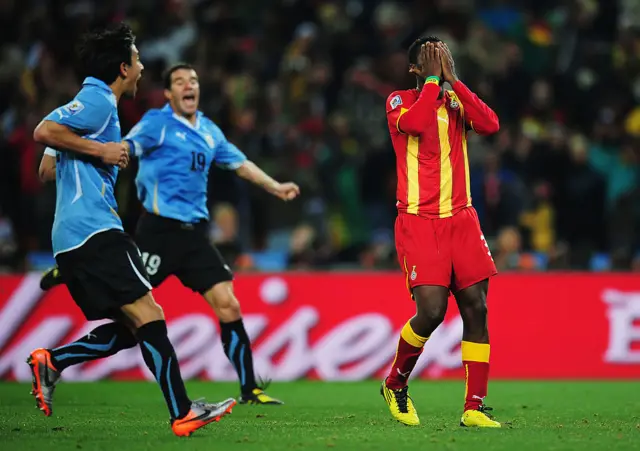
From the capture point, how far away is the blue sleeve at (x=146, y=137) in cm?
871

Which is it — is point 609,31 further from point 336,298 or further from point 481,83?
point 336,298

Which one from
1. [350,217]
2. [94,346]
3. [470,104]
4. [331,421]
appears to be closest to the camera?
[470,104]

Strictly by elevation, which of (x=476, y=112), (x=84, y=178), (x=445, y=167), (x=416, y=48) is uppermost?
(x=416, y=48)

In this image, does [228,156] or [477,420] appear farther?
[228,156]

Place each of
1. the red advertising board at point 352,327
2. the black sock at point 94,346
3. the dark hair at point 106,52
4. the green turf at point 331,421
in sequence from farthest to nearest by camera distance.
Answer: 1. the red advertising board at point 352,327
2. the black sock at point 94,346
3. the dark hair at point 106,52
4. the green turf at point 331,421

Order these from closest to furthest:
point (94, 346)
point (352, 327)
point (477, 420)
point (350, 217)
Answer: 1. point (477, 420)
2. point (94, 346)
3. point (352, 327)
4. point (350, 217)

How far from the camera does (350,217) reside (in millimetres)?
14234

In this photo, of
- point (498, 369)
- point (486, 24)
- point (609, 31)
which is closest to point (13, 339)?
point (498, 369)

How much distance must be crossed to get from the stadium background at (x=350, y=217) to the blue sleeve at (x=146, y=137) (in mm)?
2022

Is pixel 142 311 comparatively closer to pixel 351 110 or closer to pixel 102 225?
pixel 102 225

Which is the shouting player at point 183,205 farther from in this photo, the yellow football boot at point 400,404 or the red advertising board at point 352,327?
the red advertising board at point 352,327

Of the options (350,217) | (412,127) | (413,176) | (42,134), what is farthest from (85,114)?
(350,217)

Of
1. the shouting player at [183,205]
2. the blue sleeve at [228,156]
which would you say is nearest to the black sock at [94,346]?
the shouting player at [183,205]

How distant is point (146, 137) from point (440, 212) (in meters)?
2.74
